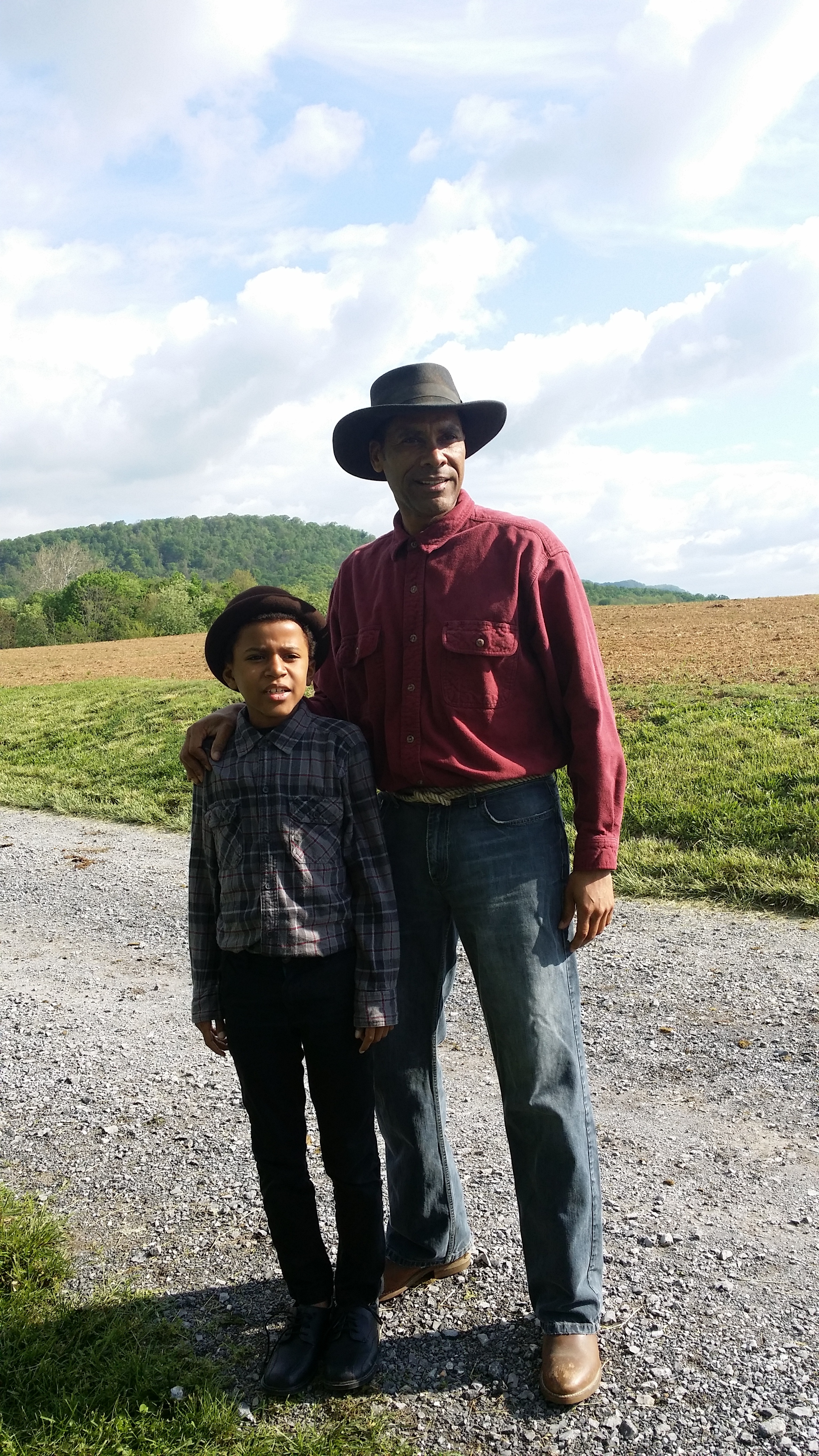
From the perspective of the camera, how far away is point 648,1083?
397 centimetres

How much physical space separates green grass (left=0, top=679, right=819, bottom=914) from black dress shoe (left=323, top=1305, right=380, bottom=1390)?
13.0ft

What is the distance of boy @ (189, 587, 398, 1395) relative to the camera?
2473 millimetres

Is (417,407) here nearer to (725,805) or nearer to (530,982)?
(530,982)

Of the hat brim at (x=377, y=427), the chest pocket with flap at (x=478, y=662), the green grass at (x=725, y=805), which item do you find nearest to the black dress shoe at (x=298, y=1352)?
the chest pocket with flap at (x=478, y=662)

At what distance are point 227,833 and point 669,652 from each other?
51.0 ft

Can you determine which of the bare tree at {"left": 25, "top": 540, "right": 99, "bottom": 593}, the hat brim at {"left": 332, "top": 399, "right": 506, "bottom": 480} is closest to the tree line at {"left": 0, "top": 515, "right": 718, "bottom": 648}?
the bare tree at {"left": 25, "top": 540, "right": 99, "bottom": 593}

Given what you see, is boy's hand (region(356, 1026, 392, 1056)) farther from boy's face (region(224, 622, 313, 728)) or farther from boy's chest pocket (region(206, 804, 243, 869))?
boy's face (region(224, 622, 313, 728))

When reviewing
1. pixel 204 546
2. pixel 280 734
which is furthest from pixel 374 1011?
pixel 204 546

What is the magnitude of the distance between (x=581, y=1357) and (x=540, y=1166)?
465 millimetres

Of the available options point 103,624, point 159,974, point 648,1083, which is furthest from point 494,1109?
point 103,624

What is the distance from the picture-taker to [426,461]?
2.61 m

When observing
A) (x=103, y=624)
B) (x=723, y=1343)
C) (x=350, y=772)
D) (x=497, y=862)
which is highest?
(x=103, y=624)

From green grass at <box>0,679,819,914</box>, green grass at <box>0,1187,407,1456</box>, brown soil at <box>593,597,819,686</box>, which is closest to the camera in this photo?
green grass at <box>0,1187,407,1456</box>

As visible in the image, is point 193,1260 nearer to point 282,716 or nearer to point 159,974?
point 282,716
